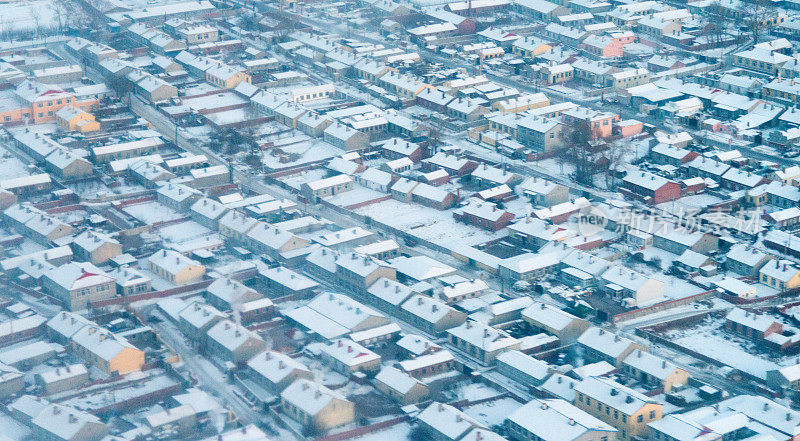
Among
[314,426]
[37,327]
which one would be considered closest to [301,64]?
[37,327]

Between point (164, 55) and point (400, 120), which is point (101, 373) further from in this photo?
point (164, 55)

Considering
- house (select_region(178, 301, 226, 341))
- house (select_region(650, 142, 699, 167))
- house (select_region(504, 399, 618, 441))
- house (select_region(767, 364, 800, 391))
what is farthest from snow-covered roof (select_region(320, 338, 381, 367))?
house (select_region(650, 142, 699, 167))

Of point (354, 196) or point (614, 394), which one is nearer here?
point (614, 394)

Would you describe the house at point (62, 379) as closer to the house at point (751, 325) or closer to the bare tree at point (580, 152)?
the house at point (751, 325)

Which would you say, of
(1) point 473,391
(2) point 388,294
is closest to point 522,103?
(2) point 388,294

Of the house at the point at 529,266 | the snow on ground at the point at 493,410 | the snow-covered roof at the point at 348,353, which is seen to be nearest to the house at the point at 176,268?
the snow-covered roof at the point at 348,353

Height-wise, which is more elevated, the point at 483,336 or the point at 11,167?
the point at 483,336

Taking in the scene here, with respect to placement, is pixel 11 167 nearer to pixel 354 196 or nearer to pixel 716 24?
pixel 354 196
